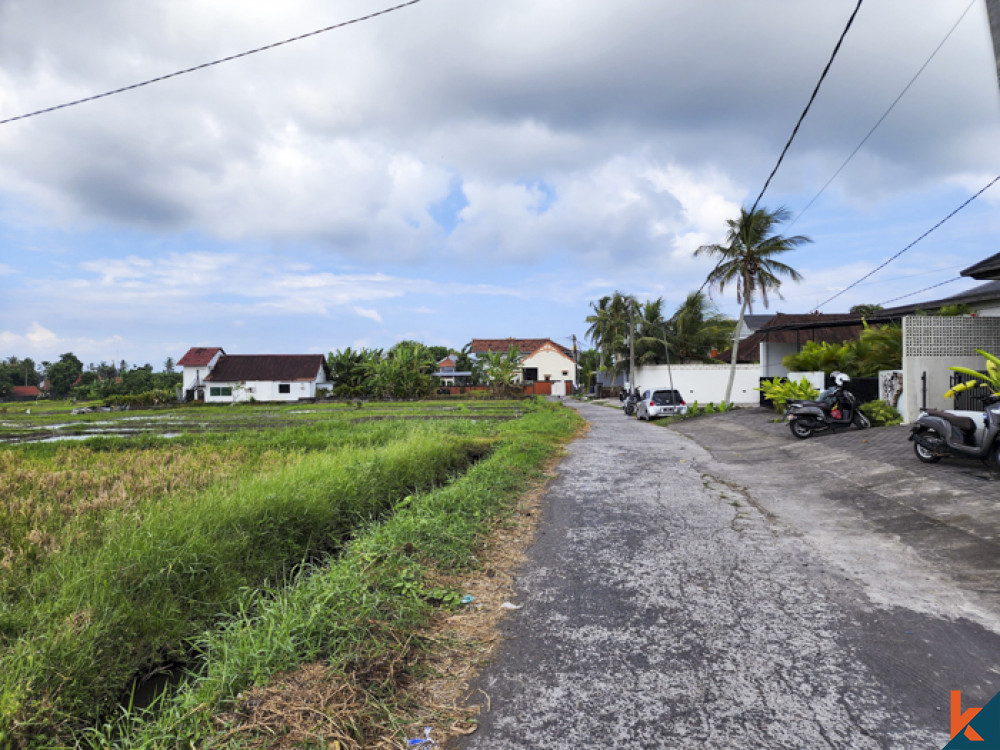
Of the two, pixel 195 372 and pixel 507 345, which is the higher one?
pixel 507 345

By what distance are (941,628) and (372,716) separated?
136 inches

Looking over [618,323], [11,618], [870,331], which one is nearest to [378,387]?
[618,323]

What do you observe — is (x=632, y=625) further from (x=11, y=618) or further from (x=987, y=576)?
(x=11, y=618)

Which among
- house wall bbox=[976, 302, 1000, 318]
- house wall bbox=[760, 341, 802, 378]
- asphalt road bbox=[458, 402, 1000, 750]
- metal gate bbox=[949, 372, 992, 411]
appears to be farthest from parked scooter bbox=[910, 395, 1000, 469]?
house wall bbox=[760, 341, 802, 378]

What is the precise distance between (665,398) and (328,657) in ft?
77.5

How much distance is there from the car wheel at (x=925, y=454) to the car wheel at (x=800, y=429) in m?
4.48

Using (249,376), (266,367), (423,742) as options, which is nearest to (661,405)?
(423,742)

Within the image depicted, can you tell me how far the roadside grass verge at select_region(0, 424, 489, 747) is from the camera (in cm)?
277

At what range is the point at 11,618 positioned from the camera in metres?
3.26

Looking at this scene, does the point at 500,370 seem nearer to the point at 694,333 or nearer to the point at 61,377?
the point at 694,333

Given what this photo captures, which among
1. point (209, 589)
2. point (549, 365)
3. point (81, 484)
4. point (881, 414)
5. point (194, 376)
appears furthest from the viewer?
point (549, 365)

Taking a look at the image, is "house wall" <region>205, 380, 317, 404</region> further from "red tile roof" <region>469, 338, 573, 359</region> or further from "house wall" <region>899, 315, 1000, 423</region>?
"house wall" <region>899, 315, 1000, 423</region>

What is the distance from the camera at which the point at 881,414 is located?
13.1 metres

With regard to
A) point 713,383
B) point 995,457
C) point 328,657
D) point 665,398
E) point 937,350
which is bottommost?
point 328,657
